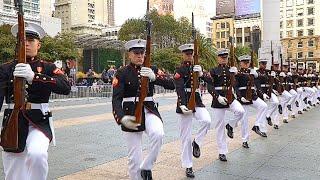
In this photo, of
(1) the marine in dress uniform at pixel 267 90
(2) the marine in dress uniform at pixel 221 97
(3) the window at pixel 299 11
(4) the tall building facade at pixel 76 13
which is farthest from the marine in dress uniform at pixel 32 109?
(4) the tall building facade at pixel 76 13

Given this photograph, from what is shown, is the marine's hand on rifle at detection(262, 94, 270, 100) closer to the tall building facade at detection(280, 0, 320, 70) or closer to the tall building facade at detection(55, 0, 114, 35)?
the tall building facade at detection(280, 0, 320, 70)

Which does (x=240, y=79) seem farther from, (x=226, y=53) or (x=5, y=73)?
(x=5, y=73)

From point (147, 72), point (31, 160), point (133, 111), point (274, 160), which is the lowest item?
point (274, 160)

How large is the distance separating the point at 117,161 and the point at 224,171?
6.11 ft

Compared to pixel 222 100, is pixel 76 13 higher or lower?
higher

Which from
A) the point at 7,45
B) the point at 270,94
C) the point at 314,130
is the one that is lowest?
the point at 314,130

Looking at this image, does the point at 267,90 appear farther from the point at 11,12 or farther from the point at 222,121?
the point at 11,12

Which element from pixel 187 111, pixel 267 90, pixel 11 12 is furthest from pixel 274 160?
pixel 11 12

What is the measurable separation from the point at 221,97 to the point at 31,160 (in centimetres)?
454

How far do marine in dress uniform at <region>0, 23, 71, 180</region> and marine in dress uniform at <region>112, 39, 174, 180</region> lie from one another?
96 centimetres

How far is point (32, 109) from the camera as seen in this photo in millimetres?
4605

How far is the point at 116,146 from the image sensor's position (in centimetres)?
910

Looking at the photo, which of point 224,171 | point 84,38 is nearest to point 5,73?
point 224,171

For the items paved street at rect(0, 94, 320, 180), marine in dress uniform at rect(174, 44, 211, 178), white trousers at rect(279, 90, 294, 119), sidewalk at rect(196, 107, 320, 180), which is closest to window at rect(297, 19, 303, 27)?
white trousers at rect(279, 90, 294, 119)
